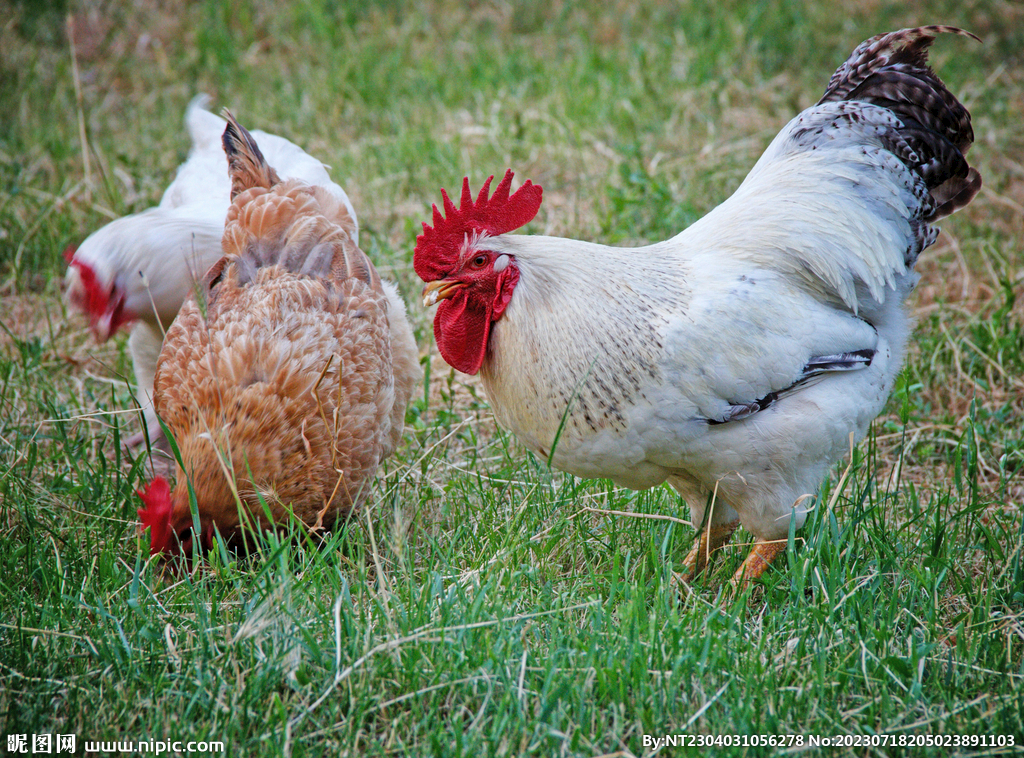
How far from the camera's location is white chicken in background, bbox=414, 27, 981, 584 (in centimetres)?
263

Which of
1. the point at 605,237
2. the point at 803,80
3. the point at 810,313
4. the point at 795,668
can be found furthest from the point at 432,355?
the point at 803,80

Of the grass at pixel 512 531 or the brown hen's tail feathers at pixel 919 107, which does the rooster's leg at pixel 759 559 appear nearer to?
the grass at pixel 512 531

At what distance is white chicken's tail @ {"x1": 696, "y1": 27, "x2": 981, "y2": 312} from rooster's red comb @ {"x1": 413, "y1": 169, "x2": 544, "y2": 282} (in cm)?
81

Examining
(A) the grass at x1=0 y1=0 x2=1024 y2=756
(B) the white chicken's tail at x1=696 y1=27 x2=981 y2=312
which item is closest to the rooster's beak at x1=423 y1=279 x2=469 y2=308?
(A) the grass at x1=0 y1=0 x2=1024 y2=756

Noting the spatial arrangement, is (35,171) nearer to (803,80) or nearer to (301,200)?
(301,200)

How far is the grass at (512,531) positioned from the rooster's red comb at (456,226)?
2.92 ft

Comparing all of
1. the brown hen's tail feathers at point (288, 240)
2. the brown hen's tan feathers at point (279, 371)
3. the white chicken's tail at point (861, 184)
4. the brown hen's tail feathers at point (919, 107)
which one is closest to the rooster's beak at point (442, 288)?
the brown hen's tan feathers at point (279, 371)

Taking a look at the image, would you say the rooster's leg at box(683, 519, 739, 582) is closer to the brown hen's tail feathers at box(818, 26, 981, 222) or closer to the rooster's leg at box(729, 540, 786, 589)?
the rooster's leg at box(729, 540, 786, 589)

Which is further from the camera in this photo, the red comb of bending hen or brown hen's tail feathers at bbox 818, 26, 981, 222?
the red comb of bending hen

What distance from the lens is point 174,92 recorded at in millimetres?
7512

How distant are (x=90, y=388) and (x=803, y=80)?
6.12m

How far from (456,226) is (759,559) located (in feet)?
5.47

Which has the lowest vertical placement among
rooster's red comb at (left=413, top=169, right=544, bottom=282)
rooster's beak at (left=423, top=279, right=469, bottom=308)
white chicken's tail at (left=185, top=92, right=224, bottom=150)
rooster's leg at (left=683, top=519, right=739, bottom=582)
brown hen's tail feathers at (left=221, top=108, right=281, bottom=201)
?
rooster's leg at (left=683, top=519, right=739, bottom=582)

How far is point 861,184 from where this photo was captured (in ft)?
10.1
